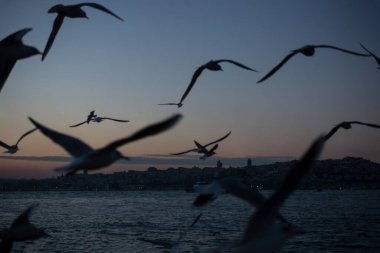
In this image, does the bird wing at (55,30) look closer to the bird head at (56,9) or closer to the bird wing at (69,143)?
the bird head at (56,9)

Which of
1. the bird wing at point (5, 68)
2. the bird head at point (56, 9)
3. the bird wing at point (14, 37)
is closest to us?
the bird wing at point (5, 68)

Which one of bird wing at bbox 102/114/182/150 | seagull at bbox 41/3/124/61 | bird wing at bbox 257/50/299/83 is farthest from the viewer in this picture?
bird wing at bbox 257/50/299/83

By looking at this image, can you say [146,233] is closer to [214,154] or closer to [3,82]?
[214,154]

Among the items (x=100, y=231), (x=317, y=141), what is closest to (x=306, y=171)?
(x=317, y=141)

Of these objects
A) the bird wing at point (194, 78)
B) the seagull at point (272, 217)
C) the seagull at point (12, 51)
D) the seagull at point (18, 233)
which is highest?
the bird wing at point (194, 78)

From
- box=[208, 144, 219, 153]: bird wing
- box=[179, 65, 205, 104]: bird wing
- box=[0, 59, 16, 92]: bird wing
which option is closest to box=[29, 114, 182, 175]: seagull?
box=[0, 59, 16, 92]: bird wing

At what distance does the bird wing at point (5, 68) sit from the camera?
275 cm

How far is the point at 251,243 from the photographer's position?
244 centimetres

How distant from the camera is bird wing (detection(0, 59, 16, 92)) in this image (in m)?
2.75

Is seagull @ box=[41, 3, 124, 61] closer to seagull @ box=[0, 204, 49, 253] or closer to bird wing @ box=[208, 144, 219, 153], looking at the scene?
seagull @ box=[0, 204, 49, 253]

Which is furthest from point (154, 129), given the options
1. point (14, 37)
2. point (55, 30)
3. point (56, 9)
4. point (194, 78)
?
point (194, 78)

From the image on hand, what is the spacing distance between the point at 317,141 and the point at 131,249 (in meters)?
34.7

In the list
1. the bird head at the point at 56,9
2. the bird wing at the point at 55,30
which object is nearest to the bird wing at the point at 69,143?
the bird wing at the point at 55,30

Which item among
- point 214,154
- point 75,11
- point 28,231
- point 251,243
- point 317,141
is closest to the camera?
point 317,141
